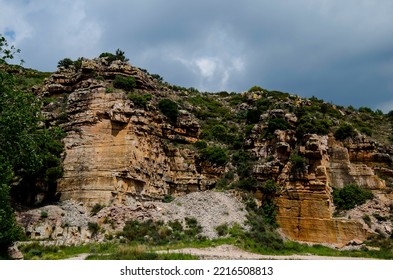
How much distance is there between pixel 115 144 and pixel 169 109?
A: 29.9ft

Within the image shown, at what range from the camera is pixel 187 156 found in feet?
142

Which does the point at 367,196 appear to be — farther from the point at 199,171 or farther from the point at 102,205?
the point at 102,205

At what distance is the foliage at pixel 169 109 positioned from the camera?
44.7 metres

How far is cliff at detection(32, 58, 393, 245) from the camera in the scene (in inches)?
1439

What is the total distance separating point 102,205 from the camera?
34.8m

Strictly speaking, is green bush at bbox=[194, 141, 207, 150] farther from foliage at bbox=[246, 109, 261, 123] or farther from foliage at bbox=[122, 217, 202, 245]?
foliage at bbox=[122, 217, 202, 245]

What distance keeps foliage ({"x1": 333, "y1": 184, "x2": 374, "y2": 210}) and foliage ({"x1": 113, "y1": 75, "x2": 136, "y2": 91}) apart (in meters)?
23.7

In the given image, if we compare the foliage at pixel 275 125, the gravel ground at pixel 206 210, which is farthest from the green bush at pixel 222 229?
the foliage at pixel 275 125

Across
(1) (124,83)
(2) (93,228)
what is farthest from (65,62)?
(2) (93,228)

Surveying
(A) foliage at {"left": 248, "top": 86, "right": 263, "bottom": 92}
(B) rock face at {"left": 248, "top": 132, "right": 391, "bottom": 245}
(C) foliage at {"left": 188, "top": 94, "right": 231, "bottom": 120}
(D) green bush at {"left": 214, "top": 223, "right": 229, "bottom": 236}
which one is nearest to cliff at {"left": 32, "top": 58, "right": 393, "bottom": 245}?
(B) rock face at {"left": 248, "top": 132, "right": 391, "bottom": 245}

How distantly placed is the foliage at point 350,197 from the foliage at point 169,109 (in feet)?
61.0

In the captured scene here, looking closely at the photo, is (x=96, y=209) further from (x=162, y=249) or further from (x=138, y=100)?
(x=138, y=100)

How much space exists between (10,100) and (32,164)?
3875 mm

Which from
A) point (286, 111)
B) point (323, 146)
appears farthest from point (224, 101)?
point (323, 146)
